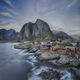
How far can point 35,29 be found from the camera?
151 inches

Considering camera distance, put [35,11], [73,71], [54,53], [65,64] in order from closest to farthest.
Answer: [73,71] → [65,64] → [54,53] → [35,11]

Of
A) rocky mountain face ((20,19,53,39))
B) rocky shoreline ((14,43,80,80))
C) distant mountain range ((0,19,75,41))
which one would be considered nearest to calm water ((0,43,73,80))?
rocky shoreline ((14,43,80,80))

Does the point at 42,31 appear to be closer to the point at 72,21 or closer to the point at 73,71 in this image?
the point at 72,21

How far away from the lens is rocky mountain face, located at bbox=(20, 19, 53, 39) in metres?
3.79

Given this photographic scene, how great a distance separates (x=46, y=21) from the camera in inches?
152

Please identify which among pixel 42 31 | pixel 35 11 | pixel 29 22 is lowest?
pixel 42 31

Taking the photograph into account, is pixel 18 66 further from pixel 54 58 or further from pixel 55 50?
pixel 55 50

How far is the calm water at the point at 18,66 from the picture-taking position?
2975 millimetres

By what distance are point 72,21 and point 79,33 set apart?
1.27ft

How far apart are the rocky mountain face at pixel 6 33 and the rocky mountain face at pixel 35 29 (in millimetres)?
256

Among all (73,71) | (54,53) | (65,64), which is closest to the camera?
(73,71)

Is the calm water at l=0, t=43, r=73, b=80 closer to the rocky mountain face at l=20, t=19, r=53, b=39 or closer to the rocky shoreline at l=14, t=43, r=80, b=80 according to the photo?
the rocky shoreline at l=14, t=43, r=80, b=80

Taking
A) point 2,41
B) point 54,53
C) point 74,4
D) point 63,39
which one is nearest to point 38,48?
point 54,53

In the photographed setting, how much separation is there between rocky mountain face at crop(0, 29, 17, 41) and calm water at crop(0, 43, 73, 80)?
0.17 metres
